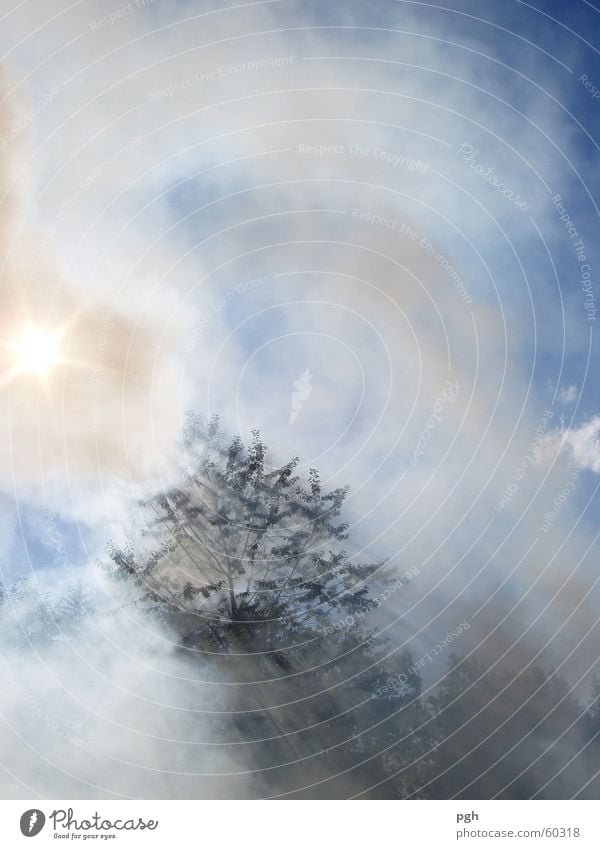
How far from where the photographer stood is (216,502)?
1155 centimetres

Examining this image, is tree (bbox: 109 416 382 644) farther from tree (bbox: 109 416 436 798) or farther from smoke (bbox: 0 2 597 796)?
smoke (bbox: 0 2 597 796)

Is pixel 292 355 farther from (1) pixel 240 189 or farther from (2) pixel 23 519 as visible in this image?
(2) pixel 23 519

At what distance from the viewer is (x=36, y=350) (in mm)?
10148

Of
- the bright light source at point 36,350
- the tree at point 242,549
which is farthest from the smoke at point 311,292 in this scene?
the tree at point 242,549

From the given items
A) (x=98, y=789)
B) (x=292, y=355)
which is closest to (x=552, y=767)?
(x=98, y=789)
